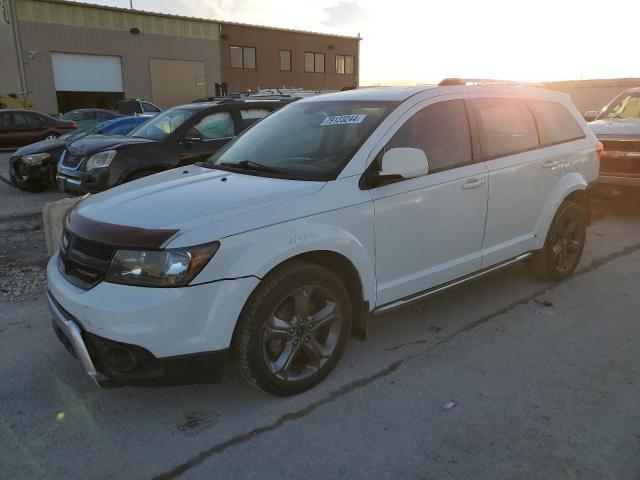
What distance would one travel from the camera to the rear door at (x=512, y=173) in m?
4.02

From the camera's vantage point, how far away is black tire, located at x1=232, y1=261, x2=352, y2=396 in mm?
2801

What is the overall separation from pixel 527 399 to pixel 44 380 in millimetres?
2893

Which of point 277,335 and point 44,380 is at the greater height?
point 277,335

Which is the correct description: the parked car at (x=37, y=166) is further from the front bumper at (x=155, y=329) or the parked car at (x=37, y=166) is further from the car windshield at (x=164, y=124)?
the front bumper at (x=155, y=329)

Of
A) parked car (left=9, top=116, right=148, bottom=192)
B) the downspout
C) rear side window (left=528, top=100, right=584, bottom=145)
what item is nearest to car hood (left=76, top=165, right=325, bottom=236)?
rear side window (left=528, top=100, right=584, bottom=145)

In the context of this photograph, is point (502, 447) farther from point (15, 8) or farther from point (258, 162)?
point (15, 8)

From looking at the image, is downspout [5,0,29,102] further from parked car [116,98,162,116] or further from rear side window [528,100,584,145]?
rear side window [528,100,584,145]

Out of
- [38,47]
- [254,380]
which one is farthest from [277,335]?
[38,47]

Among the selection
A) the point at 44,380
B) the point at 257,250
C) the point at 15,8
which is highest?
the point at 15,8

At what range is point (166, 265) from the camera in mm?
2580

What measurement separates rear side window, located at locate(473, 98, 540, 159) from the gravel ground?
51.5 inches

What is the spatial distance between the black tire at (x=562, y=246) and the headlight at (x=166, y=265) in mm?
3179

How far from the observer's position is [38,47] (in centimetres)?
2958

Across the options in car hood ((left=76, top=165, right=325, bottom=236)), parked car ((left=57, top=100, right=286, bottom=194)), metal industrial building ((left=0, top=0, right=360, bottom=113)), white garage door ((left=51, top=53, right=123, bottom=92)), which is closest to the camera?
car hood ((left=76, top=165, right=325, bottom=236))
